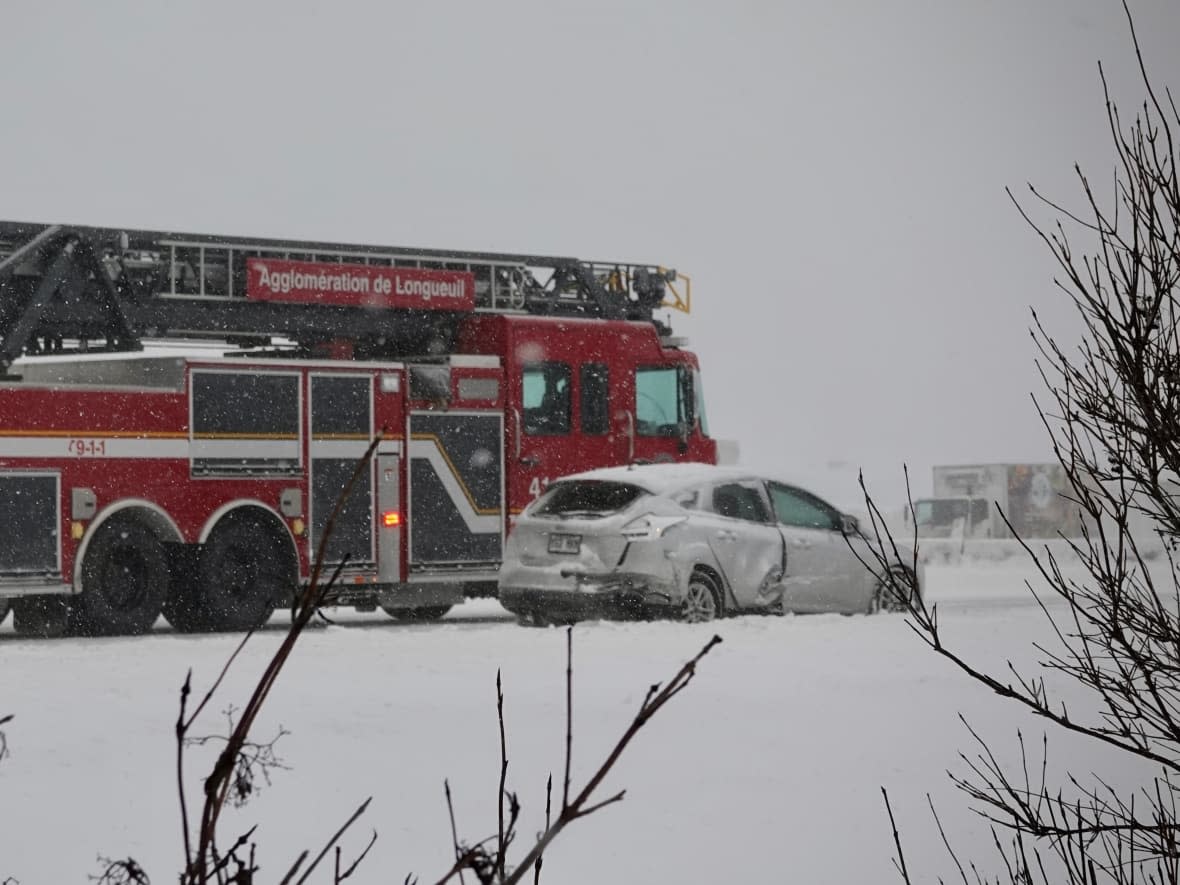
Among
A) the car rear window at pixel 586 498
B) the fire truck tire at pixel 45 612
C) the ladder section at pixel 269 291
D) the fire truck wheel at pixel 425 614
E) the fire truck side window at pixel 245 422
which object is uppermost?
the ladder section at pixel 269 291

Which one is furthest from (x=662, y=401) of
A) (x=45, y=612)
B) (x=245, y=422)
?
(x=45, y=612)

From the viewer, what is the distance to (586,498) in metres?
16.5

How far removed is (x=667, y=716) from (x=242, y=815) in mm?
2877

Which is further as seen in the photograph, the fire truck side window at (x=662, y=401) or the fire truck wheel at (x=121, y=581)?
the fire truck side window at (x=662, y=401)

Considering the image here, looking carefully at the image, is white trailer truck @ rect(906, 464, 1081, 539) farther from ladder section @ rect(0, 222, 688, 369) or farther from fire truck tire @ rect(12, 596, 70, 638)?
fire truck tire @ rect(12, 596, 70, 638)

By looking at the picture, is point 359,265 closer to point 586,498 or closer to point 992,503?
point 586,498

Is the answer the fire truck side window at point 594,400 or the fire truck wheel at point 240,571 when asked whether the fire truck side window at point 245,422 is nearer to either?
the fire truck wheel at point 240,571

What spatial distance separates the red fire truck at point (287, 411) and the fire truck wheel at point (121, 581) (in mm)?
19

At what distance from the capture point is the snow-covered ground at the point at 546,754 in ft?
28.0

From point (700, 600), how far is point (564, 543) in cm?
122

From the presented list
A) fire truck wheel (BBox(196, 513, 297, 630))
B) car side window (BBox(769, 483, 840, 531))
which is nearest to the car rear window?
car side window (BBox(769, 483, 840, 531))

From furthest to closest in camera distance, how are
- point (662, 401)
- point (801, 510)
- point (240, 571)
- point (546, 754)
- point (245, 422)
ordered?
point (662, 401) < point (245, 422) < point (240, 571) < point (801, 510) < point (546, 754)

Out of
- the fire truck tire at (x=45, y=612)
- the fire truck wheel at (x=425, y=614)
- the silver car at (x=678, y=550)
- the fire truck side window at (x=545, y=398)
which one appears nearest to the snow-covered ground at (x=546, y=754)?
the silver car at (x=678, y=550)

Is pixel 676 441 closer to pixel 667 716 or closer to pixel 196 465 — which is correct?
pixel 196 465
